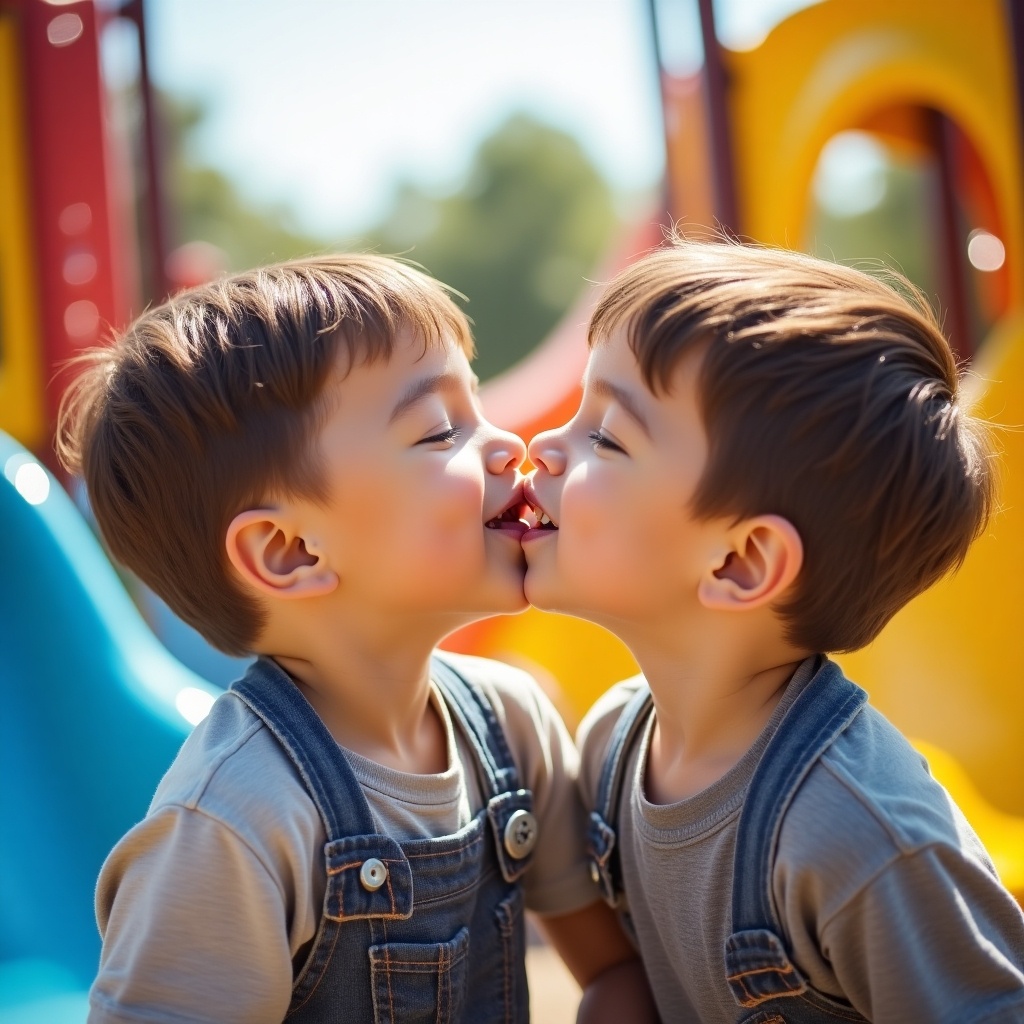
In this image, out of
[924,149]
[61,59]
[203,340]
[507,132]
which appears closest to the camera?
[203,340]

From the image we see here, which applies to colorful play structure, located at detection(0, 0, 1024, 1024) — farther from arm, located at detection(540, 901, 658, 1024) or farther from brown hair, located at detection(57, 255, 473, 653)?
arm, located at detection(540, 901, 658, 1024)

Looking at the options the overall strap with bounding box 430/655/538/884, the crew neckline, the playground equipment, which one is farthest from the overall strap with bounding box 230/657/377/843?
the playground equipment

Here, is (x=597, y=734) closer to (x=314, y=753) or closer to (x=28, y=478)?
(x=314, y=753)

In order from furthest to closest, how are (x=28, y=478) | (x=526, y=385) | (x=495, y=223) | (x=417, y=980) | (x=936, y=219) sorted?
1. (x=495, y=223)
2. (x=936, y=219)
3. (x=526, y=385)
4. (x=28, y=478)
5. (x=417, y=980)

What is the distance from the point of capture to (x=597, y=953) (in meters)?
1.68

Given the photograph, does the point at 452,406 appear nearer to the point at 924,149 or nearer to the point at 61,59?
the point at 61,59

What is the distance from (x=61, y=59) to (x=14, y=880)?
264 cm

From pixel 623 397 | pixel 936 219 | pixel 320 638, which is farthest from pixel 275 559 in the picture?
pixel 936 219

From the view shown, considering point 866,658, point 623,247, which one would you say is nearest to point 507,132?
point 623,247

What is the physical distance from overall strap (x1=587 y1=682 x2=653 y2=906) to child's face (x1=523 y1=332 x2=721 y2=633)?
0.19m

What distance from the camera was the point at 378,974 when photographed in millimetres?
1358

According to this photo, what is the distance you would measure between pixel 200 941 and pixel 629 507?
65cm

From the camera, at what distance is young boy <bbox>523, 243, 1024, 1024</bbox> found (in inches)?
47.8

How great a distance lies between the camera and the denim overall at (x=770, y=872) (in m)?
1.28
